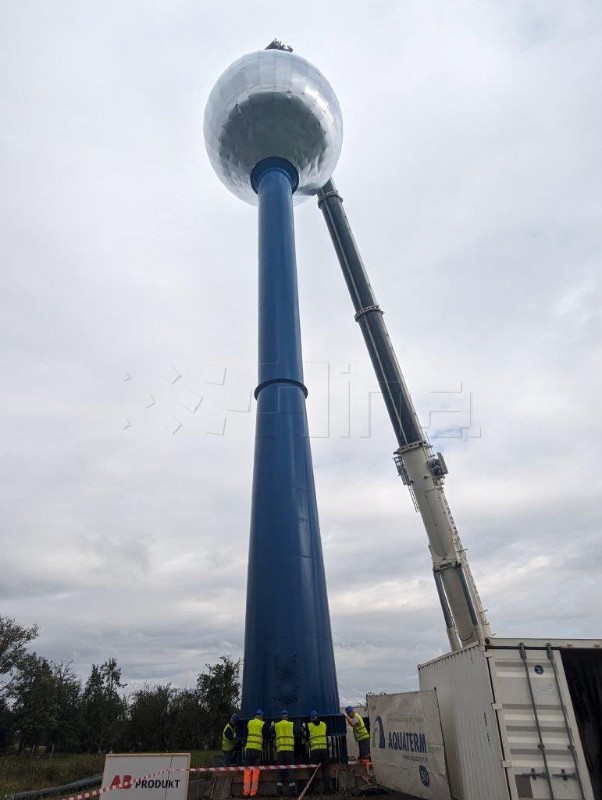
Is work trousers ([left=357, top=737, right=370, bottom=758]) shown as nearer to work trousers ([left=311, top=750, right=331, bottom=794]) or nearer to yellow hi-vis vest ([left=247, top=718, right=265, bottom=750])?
work trousers ([left=311, top=750, right=331, bottom=794])

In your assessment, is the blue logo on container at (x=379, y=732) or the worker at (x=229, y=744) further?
the worker at (x=229, y=744)

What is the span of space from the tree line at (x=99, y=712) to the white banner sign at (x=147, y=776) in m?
29.3

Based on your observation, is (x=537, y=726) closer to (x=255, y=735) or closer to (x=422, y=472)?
(x=255, y=735)

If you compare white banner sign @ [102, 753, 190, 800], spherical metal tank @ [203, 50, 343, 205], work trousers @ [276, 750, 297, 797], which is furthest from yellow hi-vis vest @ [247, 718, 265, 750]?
spherical metal tank @ [203, 50, 343, 205]

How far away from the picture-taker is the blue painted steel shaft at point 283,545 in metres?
12.7

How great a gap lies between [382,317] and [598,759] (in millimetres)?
16019

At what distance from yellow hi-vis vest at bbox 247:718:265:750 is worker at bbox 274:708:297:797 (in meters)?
0.34

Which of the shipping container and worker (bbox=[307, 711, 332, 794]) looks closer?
the shipping container

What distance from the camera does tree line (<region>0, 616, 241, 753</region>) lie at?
35812mm

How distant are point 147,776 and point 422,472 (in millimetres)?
13234

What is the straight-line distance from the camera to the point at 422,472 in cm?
1945

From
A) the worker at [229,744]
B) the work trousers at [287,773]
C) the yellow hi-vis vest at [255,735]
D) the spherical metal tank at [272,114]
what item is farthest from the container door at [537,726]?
the spherical metal tank at [272,114]

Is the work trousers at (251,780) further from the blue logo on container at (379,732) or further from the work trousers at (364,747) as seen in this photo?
the blue logo on container at (379,732)

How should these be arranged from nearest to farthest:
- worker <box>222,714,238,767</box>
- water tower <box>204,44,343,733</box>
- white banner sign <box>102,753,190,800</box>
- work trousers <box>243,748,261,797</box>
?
1. white banner sign <box>102,753,190,800</box>
2. work trousers <box>243,748,261,797</box>
3. worker <box>222,714,238,767</box>
4. water tower <box>204,44,343,733</box>
